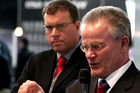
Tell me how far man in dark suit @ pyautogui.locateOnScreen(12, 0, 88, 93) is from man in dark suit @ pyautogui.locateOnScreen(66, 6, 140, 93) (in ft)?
2.70

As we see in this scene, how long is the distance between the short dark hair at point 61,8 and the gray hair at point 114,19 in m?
1.03

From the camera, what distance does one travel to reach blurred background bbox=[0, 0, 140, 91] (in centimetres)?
364

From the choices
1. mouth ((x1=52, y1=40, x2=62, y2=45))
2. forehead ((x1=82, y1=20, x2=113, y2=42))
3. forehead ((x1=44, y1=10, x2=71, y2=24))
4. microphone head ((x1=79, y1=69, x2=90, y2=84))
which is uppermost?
forehead ((x1=82, y1=20, x2=113, y2=42))

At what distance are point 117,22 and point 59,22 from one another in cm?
110

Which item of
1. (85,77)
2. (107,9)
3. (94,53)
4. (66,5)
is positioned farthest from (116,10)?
(66,5)

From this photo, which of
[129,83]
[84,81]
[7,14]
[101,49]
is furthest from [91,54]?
[7,14]

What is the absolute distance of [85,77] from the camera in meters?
2.32

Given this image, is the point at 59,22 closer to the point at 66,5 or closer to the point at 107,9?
the point at 66,5

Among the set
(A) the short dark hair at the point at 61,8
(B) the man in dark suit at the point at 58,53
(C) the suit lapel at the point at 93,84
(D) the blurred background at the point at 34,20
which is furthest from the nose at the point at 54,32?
(C) the suit lapel at the point at 93,84

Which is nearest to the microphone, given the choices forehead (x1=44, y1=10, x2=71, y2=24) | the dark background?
forehead (x1=44, y1=10, x2=71, y2=24)

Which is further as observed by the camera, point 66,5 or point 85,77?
point 66,5

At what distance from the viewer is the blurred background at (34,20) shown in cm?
364

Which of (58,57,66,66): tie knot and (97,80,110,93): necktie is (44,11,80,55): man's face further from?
(97,80,110,93): necktie

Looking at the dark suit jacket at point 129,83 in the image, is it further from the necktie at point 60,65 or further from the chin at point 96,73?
the necktie at point 60,65
